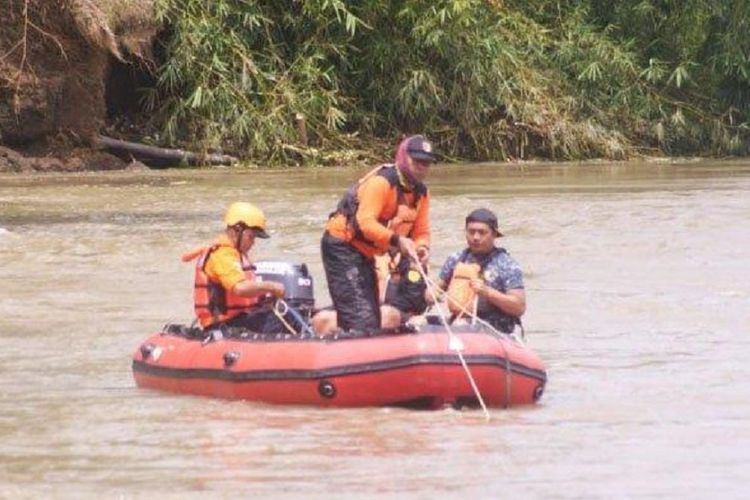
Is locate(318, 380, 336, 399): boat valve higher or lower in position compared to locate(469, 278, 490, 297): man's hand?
lower

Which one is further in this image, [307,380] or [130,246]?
[130,246]

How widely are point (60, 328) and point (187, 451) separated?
4.27 m

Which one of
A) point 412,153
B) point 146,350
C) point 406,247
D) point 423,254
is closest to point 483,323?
point 406,247

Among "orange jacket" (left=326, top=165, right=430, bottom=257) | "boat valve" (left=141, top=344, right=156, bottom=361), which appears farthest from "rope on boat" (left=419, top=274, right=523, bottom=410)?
"boat valve" (left=141, top=344, right=156, bottom=361)

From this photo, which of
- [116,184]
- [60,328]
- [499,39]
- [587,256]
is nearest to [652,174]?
[499,39]

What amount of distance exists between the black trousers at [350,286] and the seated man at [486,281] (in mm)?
408

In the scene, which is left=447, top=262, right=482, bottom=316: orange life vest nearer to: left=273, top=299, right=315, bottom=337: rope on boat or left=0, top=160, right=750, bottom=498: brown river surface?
left=0, top=160, right=750, bottom=498: brown river surface

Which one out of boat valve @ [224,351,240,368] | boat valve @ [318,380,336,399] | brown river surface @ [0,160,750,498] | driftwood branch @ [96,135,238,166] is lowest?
driftwood branch @ [96,135,238,166]

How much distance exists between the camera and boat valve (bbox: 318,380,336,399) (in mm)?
9305

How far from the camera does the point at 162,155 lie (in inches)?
1069

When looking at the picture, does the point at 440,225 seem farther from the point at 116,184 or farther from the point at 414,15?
the point at 414,15

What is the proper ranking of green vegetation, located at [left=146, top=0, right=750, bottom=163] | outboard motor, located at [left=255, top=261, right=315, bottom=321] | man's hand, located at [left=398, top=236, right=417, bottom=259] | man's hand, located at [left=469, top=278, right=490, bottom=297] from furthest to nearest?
green vegetation, located at [left=146, top=0, right=750, bottom=163], outboard motor, located at [left=255, top=261, right=315, bottom=321], man's hand, located at [left=469, top=278, right=490, bottom=297], man's hand, located at [left=398, top=236, right=417, bottom=259]

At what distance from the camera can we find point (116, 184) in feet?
77.8

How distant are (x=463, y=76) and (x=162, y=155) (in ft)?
14.9
